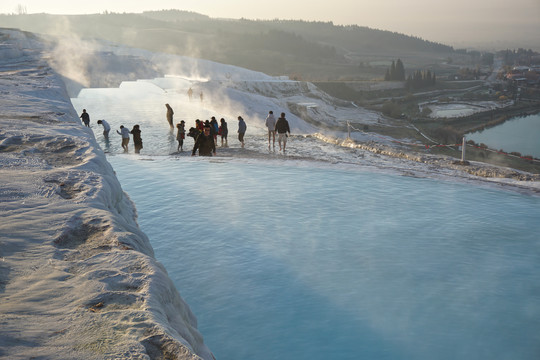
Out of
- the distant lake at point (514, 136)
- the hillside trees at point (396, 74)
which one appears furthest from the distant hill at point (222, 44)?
the distant lake at point (514, 136)

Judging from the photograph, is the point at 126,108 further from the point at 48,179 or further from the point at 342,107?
the point at 342,107

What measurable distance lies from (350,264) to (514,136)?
86936 mm

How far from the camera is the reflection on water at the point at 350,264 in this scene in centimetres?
479

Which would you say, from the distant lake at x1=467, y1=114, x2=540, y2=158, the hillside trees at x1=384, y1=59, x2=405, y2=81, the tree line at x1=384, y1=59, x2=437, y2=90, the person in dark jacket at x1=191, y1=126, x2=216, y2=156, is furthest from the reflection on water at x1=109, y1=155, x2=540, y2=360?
the hillside trees at x1=384, y1=59, x2=405, y2=81

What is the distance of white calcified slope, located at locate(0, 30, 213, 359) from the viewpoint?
9.07 ft

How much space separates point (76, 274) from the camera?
139 inches

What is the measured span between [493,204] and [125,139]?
1150 cm

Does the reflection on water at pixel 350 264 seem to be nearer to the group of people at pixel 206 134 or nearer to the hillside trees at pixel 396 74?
the group of people at pixel 206 134

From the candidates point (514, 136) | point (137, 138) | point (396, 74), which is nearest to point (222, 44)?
point (396, 74)

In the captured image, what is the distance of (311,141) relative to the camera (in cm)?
1834

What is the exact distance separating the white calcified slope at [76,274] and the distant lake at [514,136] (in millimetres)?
70825

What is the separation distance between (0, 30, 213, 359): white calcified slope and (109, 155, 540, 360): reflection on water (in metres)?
1.19

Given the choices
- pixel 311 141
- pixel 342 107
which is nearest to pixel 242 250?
pixel 311 141

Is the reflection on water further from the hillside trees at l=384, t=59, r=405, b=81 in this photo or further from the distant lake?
the hillside trees at l=384, t=59, r=405, b=81
